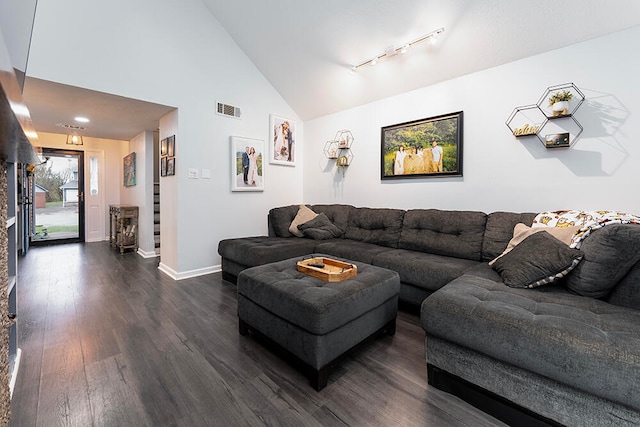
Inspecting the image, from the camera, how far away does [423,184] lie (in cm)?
336

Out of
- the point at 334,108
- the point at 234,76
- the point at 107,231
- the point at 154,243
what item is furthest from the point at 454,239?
the point at 107,231

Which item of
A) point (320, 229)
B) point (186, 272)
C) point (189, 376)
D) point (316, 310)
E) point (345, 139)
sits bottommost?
point (189, 376)

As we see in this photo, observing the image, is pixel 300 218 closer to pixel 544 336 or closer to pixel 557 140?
pixel 557 140

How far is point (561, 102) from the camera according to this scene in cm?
234

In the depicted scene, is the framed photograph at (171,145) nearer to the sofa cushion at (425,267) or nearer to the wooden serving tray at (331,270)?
the wooden serving tray at (331,270)

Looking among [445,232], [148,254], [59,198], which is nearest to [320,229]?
[445,232]

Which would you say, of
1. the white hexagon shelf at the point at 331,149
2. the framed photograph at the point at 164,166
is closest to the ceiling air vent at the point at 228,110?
the framed photograph at the point at 164,166

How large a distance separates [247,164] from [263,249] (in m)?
1.58

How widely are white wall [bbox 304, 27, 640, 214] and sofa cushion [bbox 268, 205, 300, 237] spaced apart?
3.73 feet

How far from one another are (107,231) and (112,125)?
3210 millimetres

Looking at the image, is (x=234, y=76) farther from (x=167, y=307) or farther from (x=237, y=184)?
(x=167, y=307)

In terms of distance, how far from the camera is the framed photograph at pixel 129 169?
16.5 feet

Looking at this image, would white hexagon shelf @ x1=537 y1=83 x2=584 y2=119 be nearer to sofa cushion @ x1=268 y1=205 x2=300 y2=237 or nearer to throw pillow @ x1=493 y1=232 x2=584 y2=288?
throw pillow @ x1=493 y1=232 x2=584 y2=288

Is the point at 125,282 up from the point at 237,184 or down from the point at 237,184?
down
